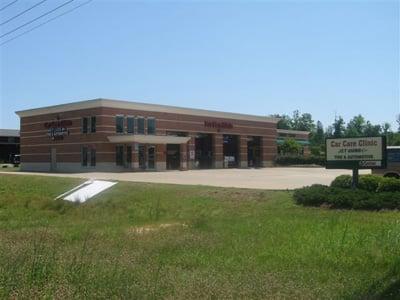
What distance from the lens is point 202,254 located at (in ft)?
34.8

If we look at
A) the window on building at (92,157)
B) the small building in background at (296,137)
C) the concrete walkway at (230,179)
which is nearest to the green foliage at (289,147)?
the small building in background at (296,137)

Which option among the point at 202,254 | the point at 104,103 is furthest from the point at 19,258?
the point at 104,103

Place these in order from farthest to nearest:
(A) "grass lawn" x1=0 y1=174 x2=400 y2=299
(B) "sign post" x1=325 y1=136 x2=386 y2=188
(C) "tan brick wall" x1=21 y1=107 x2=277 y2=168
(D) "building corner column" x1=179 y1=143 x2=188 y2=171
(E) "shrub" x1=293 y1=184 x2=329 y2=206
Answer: (D) "building corner column" x1=179 y1=143 x2=188 y2=171 < (C) "tan brick wall" x1=21 y1=107 x2=277 y2=168 < (B) "sign post" x1=325 y1=136 x2=386 y2=188 < (E) "shrub" x1=293 y1=184 x2=329 y2=206 < (A) "grass lawn" x1=0 y1=174 x2=400 y2=299

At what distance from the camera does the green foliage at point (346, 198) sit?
59.6 feet

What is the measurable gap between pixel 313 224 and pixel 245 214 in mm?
4410

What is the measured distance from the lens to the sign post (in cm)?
2077

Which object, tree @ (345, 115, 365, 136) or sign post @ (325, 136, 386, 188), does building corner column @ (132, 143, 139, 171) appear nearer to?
sign post @ (325, 136, 386, 188)

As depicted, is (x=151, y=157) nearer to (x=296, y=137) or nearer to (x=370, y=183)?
(x=370, y=183)

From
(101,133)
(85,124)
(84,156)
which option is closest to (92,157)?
(84,156)

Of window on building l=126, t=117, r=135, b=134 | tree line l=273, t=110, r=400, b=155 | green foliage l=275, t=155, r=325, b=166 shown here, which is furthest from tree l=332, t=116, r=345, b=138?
window on building l=126, t=117, r=135, b=134

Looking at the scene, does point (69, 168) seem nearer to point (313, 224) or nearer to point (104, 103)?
point (104, 103)

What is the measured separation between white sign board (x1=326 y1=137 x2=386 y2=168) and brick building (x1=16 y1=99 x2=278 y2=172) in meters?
38.2

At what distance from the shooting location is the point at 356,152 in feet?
70.6

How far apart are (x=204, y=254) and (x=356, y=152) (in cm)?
1241
